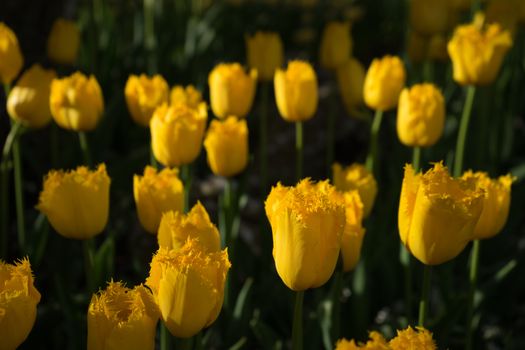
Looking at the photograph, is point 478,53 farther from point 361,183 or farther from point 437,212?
point 437,212

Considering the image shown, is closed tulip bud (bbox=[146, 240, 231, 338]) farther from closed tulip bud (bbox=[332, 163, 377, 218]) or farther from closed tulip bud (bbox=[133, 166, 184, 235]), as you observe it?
closed tulip bud (bbox=[332, 163, 377, 218])

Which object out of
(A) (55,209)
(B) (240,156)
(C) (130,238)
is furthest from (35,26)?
(A) (55,209)

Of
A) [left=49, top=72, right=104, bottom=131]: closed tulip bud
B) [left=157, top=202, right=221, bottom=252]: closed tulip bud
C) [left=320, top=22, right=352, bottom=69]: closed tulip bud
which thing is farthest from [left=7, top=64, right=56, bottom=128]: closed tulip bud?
[left=320, top=22, right=352, bottom=69]: closed tulip bud

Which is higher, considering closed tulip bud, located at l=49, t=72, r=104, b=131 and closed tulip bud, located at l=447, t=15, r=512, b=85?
closed tulip bud, located at l=447, t=15, r=512, b=85

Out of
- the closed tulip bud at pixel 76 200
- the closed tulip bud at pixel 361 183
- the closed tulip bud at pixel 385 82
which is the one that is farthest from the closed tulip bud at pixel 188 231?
the closed tulip bud at pixel 385 82

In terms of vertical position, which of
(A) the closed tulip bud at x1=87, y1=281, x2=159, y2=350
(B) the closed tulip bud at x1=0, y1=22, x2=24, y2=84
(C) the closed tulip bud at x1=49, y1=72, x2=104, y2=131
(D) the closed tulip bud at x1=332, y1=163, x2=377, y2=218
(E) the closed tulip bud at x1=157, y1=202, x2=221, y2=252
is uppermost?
(B) the closed tulip bud at x1=0, y1=22, x2=24, y2=84

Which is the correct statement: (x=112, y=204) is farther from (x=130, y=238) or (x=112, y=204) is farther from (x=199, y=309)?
(x=199, y=309)

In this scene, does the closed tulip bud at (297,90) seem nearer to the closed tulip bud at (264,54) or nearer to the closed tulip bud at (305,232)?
the closed tulip bud at (264,54)
